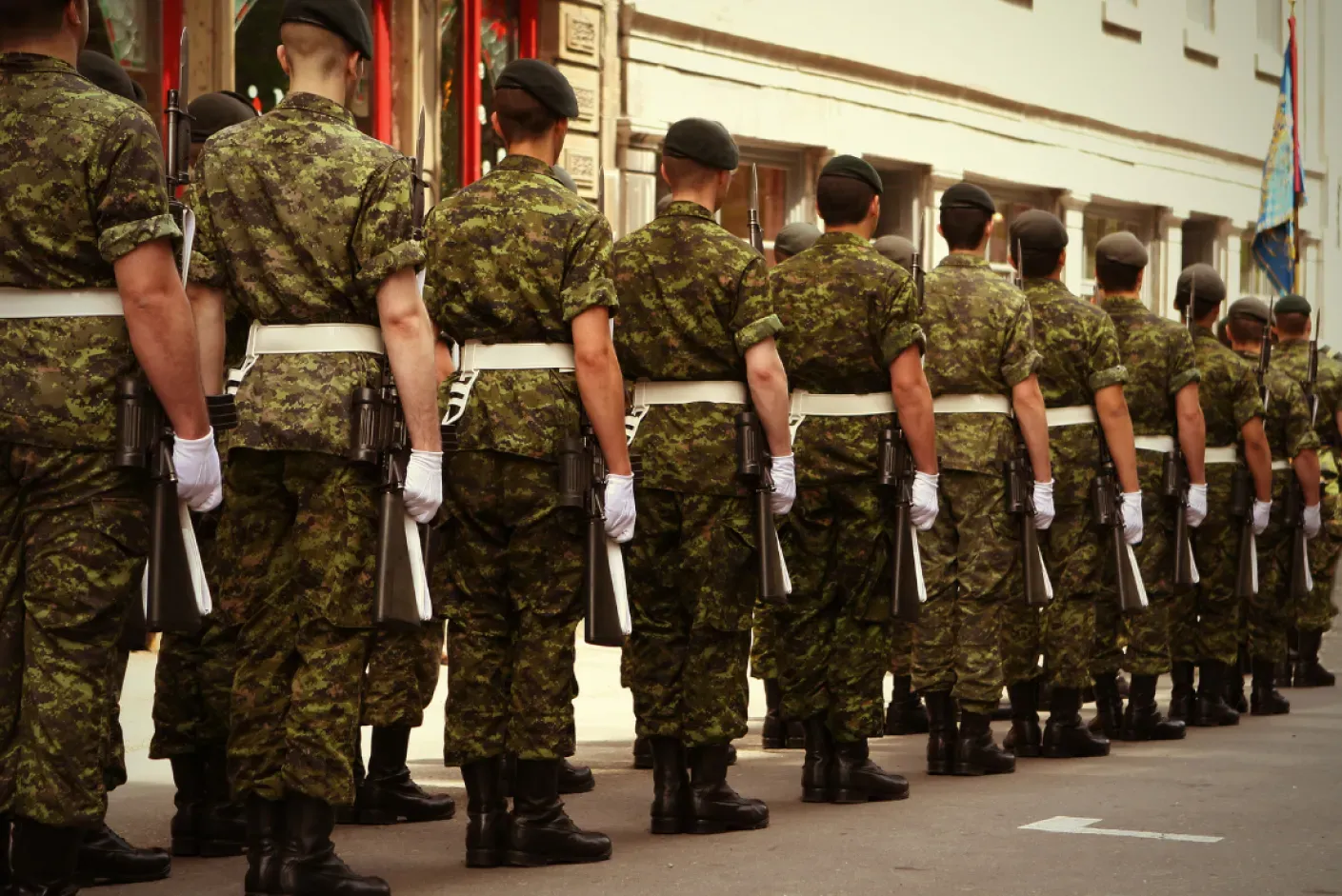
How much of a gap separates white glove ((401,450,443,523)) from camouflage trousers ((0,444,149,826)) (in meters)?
0.73

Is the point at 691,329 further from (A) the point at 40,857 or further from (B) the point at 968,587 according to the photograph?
(A) the point at 40,857

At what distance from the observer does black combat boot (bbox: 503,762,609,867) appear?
592 centimetres

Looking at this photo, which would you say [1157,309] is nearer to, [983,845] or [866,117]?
[866,117]

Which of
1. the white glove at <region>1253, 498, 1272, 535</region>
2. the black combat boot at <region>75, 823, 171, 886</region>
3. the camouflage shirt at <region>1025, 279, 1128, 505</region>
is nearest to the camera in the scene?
the black combat boot at <region>75, 823, 171, 886</region>

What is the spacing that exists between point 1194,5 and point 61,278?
19.9 m

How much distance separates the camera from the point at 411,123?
13438mm

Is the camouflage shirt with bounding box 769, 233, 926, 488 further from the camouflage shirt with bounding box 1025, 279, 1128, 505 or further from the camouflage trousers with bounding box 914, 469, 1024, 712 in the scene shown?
the camouflage shirt with bounding box 1025, 279, 1128, 505

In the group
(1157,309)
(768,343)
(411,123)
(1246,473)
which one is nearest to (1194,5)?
(1157,309)

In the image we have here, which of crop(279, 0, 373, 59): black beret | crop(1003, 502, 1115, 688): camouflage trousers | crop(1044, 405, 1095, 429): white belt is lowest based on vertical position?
crop(1003, 502, 1115, 688): camouflage trousers

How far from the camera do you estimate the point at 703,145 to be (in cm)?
677

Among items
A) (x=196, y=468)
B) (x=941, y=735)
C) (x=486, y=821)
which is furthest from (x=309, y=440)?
(x=941, y=735)

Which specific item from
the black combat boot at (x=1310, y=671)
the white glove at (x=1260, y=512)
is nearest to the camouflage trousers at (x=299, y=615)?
the white glove at (x=1260, y=512)

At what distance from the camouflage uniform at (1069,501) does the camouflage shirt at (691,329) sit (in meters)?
2.47

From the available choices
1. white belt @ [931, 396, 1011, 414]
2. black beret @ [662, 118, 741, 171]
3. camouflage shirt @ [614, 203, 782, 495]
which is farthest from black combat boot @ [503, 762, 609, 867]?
white belt @ [931, 396, 1011, 414]
